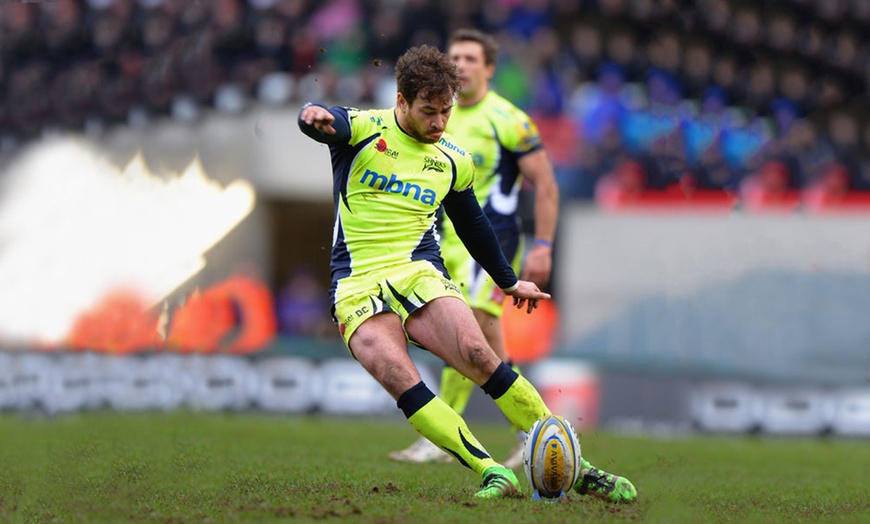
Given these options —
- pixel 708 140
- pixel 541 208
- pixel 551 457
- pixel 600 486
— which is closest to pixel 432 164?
pixel 551 457

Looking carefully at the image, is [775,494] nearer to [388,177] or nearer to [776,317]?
[388,177]

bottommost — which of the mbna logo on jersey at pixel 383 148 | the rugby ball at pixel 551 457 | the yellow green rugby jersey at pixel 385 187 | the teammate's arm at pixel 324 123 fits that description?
the rugby ball at pixel 551 457

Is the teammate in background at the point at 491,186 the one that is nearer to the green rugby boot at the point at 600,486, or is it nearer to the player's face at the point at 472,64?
the player's face at the point at 472,64

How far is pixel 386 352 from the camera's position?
229 inches

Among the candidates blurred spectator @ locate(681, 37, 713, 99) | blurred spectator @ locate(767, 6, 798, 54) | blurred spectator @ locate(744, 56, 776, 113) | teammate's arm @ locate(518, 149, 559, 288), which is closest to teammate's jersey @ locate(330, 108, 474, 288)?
teammate's arm @ locate(518, 149, 559, 288)

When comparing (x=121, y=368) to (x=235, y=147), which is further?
(x=235, y=147)

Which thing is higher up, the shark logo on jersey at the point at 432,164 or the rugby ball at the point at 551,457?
the shark logo on jersey at the point at 432,164

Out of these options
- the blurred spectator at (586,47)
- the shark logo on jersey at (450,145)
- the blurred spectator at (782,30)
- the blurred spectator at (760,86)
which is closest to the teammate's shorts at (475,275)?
the shark logo on jersey at (450,145)

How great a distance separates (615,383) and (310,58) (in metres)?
6.70

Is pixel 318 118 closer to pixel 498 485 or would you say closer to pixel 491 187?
pixel 498 485

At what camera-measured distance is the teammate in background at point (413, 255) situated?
5.76 m

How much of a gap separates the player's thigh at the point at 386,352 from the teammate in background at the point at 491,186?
7.56ft

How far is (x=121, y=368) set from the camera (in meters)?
14.2

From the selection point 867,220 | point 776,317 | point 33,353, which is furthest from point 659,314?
point 33,353
